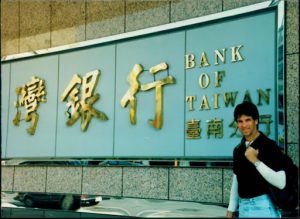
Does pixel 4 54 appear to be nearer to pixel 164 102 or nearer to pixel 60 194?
pixel 60 194

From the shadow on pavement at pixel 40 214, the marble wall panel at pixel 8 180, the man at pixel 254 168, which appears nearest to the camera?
the man at pixel 254 168

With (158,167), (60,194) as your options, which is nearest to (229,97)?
(158,167)

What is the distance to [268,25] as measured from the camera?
5.47 meters

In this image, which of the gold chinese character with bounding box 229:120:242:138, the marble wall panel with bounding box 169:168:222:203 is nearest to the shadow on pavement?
the marble wall panel with bounding box 169:168:222:203

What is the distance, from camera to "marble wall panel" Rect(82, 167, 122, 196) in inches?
264

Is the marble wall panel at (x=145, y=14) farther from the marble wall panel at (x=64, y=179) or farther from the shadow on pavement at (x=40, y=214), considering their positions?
the shadow on pavement at (x=40, y=214)

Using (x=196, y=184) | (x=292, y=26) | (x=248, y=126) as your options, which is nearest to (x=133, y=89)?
(x=196, y=184)

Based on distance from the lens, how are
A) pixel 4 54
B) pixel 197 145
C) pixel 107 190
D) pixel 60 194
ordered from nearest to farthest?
pixel 197 145
pixel 107 190
pixel 60 194
pixel 4 54

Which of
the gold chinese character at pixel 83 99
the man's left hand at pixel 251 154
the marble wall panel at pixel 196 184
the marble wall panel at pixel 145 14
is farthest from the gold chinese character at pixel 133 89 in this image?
the man's left hand at pixel 251 154

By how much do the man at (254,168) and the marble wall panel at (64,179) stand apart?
3631 millimetres

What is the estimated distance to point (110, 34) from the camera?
→ 7098mm

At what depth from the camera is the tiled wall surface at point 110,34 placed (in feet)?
17.4

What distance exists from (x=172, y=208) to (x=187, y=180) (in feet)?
1.36

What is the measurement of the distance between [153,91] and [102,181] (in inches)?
61.1
